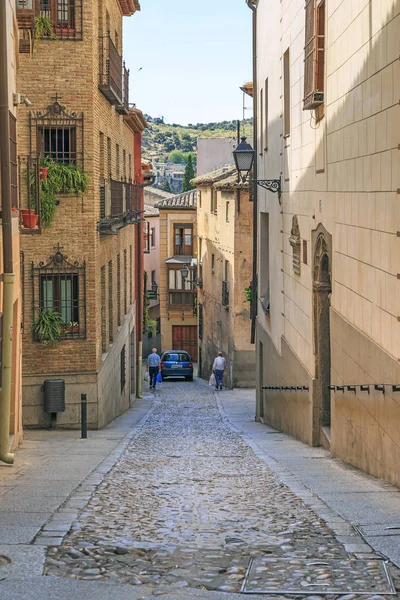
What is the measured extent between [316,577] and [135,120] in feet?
85.4

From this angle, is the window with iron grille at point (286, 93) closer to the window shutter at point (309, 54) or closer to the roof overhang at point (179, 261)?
the window shutter at point (309, 54)

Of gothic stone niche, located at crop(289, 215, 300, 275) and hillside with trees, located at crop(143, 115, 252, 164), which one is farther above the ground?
hillside with trees, located at crop(143, 115, 252, 164)

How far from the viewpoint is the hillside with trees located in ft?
577

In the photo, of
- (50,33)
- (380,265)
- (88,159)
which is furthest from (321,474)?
(50,33)

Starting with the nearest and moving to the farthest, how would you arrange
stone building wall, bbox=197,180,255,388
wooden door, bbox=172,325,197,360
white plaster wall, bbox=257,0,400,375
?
white plaster wall, bbox=257,0,400,375, stone building wall, bbox=197,180,255,388, wooden door, bbox=172,325,197,360

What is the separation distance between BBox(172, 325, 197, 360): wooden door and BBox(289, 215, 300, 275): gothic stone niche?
43.1m

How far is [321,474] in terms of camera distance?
10156 mm

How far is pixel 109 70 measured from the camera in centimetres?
1973

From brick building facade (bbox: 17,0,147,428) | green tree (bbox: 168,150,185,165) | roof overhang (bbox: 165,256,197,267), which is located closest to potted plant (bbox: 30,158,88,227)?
brick building facade (bbox: 17,0,147,428)

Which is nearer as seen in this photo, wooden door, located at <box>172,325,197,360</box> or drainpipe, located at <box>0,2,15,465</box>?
drainpipe, located at <box>0,2,15,465</box>

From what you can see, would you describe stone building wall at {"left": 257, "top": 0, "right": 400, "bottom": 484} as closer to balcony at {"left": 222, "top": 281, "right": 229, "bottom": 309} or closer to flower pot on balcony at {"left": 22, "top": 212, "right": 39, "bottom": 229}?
flower pot on balcony at {"left": 22, "top": 212, "right": 39, "bottom": 229}

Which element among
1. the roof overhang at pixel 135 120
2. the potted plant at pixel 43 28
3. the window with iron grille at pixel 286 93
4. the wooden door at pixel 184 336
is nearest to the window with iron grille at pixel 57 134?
the potted plant at pixel 43 28

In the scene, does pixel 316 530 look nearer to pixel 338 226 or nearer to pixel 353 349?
pixel 353 349

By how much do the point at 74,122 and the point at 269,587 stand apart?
45.9 ft
